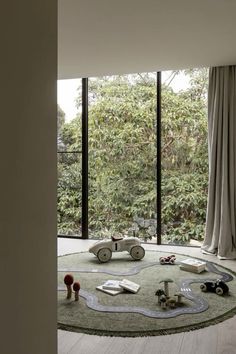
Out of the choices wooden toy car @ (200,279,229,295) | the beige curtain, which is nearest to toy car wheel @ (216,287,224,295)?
wooden toy car @ (200,279,229,295)

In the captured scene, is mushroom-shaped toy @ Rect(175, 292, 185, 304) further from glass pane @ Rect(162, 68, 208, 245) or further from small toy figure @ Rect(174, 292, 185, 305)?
glass pane @ Rect(162, 68, 208, 245)

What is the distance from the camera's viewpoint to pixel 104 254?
13.3 feet

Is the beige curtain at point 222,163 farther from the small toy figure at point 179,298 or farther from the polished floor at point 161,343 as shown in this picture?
the polished floor at point 161,343

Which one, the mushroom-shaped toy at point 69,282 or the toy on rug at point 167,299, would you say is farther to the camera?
the mushroom-shaped toy at point 69,282

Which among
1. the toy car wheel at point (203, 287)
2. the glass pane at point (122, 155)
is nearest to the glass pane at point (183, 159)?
the glass pane at point (122, 155)

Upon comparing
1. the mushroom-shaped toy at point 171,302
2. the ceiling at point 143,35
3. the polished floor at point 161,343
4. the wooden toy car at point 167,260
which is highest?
the ceiling at point 143,35

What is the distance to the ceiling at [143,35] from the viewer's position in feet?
Result: 8.72

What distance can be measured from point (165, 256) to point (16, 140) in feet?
11.2

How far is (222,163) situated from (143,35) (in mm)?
1881

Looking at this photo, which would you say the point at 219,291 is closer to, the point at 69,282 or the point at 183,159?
the point at 69,282

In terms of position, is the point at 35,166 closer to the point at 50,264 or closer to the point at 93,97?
the point at 50,264

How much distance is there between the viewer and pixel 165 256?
168 inches

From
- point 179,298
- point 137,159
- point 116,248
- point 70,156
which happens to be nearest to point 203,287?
point 179,298

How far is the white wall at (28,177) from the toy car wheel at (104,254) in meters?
2.64
